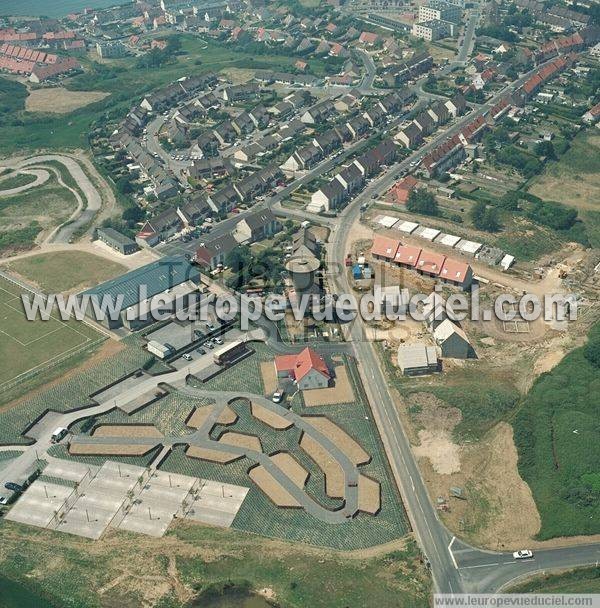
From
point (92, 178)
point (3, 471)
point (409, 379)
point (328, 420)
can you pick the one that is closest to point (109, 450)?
point (3, 471)

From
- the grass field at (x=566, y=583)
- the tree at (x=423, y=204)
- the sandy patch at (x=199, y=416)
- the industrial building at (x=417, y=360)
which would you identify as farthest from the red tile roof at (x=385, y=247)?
the grass field at (x=566, y=583)

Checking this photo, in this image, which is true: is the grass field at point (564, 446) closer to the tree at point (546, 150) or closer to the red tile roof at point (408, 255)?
the red tile roof at point (408, 255)

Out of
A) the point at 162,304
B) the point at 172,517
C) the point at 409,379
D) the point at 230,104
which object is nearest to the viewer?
the point at 172,517

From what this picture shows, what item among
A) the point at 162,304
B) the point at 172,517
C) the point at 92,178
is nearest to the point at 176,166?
the point at 92,178

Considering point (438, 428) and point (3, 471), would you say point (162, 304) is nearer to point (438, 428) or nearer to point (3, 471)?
point (3, 471)

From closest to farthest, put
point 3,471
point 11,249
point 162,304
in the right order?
point 3,471 < point 162,304 < point 11,249

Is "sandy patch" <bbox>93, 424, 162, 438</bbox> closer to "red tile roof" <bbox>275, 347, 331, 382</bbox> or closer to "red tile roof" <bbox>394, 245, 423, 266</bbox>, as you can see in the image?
"red tile roof" <bbox>275, 347, 331, 382</bbox>

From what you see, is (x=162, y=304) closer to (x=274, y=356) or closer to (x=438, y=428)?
(x=274, y=356)

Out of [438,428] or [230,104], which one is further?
[230,104]

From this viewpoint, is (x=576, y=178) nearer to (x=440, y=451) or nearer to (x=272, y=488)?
(x=440, y=451)
